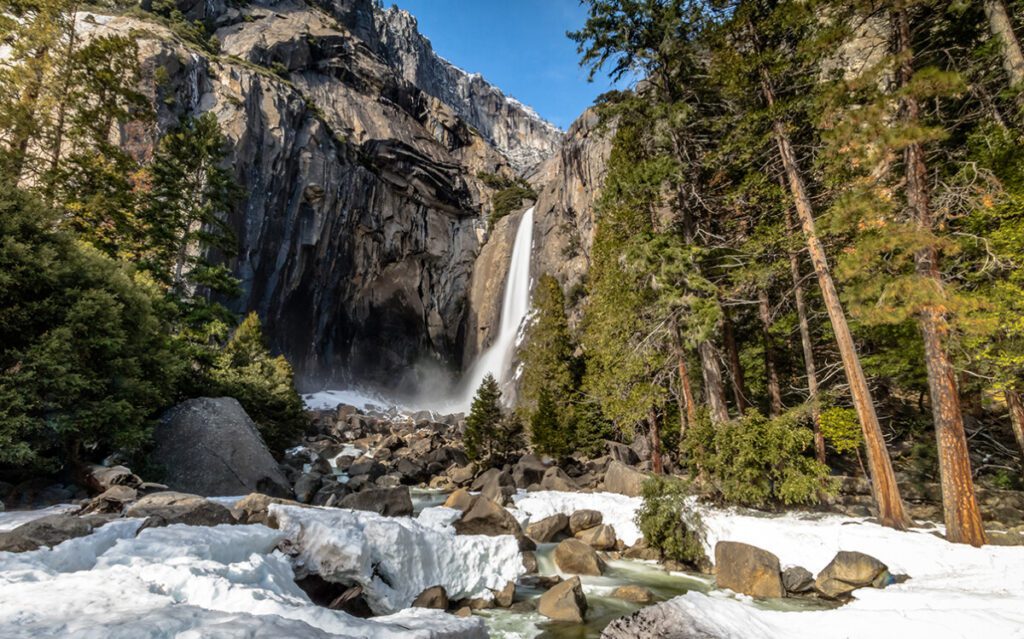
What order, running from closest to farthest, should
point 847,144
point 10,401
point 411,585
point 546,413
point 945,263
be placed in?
point 411,585, point 10,401, point 847,144, point 945,263, point 546,413

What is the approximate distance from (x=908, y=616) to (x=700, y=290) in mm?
8698

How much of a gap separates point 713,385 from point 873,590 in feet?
18.9

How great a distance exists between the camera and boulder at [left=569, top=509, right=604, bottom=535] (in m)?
10.8

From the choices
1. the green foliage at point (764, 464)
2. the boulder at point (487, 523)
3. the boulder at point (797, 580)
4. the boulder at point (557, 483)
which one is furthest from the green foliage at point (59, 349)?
the green foliage at point (764, 464)

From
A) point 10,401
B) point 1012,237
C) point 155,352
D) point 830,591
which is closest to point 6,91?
point 155,352

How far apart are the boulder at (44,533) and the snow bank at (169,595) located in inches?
7.4

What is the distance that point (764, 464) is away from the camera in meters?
9.85

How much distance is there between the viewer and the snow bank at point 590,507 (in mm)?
10297

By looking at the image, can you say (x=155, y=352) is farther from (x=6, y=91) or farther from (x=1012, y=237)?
(x=1012, y=237)

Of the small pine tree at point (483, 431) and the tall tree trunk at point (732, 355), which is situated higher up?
the tall tree trunk at point (732, 355)

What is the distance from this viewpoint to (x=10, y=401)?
7461 millimetres

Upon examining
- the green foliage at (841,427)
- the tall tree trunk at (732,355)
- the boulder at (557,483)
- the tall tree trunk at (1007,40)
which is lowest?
the boulder at (557,483)

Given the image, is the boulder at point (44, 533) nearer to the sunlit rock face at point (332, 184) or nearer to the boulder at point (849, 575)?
the boulder at point (849, 575)

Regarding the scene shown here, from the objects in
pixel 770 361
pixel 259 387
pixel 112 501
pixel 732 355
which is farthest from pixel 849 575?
pixel 259 387
